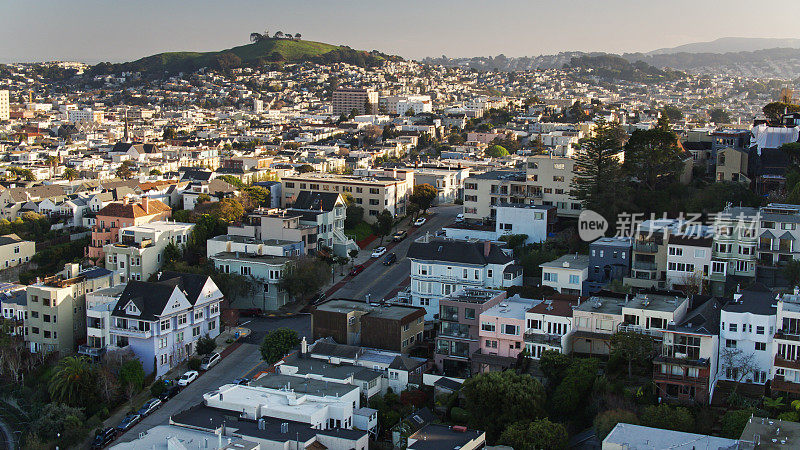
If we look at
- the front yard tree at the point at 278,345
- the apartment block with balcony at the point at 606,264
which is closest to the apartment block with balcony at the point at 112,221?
the front yard tree at the point at 278,345

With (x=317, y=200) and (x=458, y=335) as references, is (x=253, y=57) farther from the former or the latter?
(x=458, y=335)

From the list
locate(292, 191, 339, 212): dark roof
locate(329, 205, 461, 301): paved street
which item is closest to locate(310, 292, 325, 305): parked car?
locate(329, 205, 461, 301): paved street

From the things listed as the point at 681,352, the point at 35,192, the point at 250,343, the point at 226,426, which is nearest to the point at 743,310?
the point at 681,352

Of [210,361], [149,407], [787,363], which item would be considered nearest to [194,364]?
[210,361]

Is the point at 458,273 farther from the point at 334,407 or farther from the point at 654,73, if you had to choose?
the point at 654,73

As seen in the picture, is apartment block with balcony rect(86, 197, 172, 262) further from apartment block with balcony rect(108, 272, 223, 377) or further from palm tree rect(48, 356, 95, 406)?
palm tree rect(48, 356, 95, 406)

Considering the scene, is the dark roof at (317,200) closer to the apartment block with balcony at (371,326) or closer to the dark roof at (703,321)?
the apartment block with balcony at (371,326)
